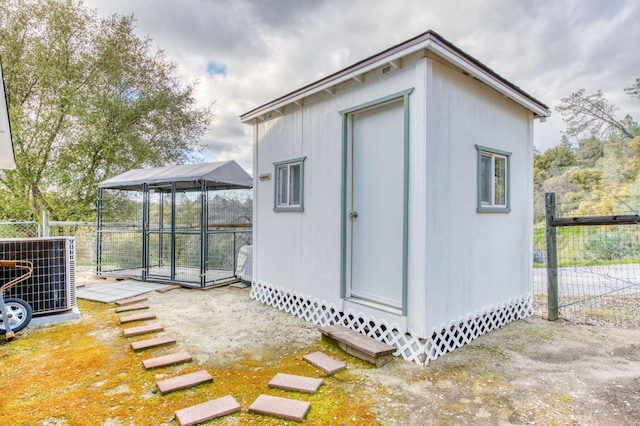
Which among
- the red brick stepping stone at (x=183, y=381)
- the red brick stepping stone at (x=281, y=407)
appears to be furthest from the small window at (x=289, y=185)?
the red brick stepping stone at (x=281, y=407)

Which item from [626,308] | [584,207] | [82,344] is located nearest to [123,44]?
[82,344]

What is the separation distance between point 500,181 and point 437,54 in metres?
1.94

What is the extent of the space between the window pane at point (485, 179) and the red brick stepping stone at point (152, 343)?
398 centimetres

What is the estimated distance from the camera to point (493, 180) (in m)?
4.06

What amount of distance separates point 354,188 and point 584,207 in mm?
14505

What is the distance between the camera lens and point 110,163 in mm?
11680

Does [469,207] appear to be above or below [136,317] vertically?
above

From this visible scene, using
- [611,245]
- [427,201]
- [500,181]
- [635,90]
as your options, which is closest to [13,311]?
[427,201]

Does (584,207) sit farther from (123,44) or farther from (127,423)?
(123,44)

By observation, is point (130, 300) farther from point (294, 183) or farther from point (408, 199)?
point (408, 199)

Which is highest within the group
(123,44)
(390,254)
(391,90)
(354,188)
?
(123,44)

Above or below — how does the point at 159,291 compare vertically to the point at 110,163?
below

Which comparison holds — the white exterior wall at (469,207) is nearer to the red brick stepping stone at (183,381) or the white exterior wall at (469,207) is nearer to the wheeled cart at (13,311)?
the red brick stepping stone at (183,381)

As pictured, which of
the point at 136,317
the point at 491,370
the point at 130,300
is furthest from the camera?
the point at 130,300
